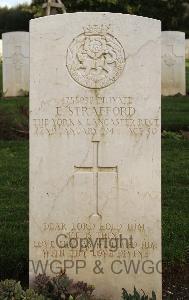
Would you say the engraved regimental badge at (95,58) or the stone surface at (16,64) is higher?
the stone surface at (16,64)

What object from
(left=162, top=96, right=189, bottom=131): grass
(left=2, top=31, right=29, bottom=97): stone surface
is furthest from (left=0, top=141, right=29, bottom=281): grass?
(left=2, top=31, right=29, bottom=97): stone surface

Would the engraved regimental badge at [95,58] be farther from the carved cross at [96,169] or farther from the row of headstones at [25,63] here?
the row of headstones at [25,63]

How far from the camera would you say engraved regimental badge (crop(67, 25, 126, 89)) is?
14.4ft

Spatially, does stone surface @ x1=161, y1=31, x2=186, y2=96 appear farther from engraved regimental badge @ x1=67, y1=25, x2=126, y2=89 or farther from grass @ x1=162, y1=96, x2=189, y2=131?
engraved regimental badge @ x1=67, y1=25, x2=126, y2=89

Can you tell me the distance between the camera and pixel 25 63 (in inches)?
624

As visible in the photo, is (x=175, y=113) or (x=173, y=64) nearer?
(x=175, y=113)

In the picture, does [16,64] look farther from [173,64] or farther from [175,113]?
[175,113]

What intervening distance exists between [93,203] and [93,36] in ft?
3.87

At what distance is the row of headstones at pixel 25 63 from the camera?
15.8 meters

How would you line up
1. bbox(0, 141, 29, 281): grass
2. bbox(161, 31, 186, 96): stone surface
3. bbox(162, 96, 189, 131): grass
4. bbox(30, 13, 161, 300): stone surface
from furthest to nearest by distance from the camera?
1. bbox(161, 31, 186, 96): stone surface
2. bbox(162, 96, 189, 131): grass
3. bbox(0, 141, 29, 281): grass
4. bbox(30, 13, 161, 300): stone surface

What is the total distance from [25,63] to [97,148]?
1174 centimetres

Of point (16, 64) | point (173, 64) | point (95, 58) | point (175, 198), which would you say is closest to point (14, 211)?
point (175, 198)

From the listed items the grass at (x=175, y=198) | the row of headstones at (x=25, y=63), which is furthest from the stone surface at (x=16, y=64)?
the grass at (x=175, y=198)

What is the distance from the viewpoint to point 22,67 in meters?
15.8
